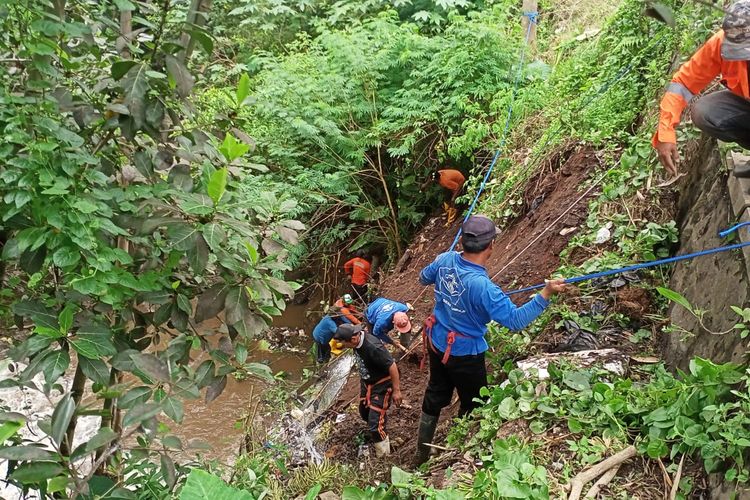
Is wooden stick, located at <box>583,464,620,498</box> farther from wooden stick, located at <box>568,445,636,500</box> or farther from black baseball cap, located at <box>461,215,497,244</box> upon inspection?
black baseball cap, located at <box>461,215,497,244</box>

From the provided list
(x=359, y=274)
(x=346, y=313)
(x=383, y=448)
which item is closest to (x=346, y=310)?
(x=346, y=313)

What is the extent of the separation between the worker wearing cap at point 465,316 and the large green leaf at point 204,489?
2099mm

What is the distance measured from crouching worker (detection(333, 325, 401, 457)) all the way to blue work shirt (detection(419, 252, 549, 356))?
846 mm

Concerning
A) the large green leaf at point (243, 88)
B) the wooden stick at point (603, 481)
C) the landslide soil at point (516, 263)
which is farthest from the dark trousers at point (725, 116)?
the large green leaf at point (243, 88)

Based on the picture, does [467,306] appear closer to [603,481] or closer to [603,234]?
[603,481]

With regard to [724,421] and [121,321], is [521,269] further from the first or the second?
[121,321]

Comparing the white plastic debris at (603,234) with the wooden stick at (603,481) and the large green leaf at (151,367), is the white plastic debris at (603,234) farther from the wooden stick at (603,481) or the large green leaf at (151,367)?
the large green leaf at (151,367)

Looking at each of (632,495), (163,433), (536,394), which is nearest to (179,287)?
(163,433)

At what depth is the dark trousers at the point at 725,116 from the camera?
3.29 meters

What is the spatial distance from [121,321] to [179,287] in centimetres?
30

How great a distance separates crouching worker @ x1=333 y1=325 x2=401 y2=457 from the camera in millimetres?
4641

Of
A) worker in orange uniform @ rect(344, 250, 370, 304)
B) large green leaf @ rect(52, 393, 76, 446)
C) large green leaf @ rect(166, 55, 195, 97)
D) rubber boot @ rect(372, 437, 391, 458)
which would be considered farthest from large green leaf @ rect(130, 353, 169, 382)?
worker in orange uniform @ rect(344, 250, 370, 304)

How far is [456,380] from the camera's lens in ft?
13.0

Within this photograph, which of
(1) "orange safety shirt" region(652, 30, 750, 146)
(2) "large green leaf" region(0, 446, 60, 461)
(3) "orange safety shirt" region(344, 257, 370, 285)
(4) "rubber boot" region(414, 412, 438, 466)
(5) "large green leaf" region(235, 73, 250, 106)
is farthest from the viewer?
(3) "orange safety shirt" region(344, 257, 370, 285)
